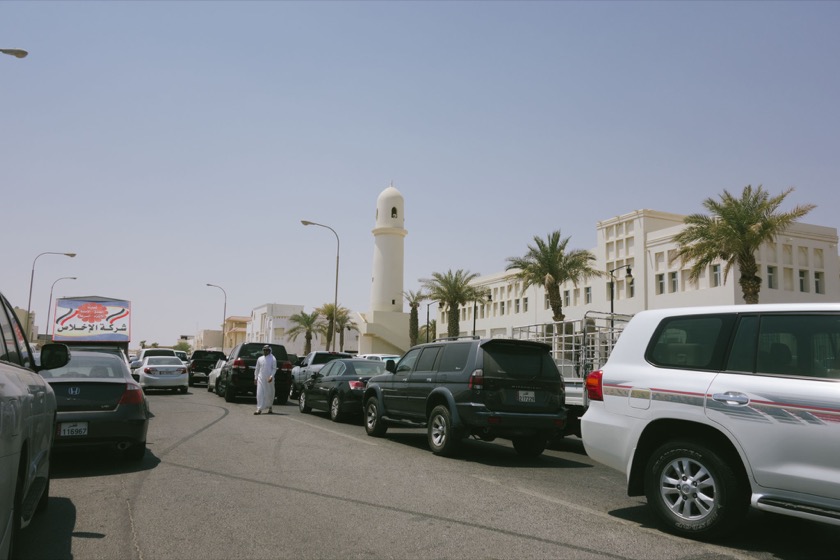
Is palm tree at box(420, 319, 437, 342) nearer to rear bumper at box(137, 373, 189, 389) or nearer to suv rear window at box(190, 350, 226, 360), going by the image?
suv rear window at box(190, 350, 226, 360)

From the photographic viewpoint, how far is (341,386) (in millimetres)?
16141

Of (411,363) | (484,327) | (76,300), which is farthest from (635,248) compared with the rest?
(411,363)

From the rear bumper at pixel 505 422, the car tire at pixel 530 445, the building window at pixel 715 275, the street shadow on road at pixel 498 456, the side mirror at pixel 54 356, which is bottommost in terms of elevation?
the street shadow on road at pixel 498 456

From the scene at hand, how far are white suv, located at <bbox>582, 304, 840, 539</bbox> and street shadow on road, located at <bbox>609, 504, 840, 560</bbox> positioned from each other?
0.30 metres

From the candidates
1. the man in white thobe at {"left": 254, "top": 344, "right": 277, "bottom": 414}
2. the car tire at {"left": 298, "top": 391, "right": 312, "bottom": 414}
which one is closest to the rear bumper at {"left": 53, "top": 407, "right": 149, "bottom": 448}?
the man in white thobe at {"left": 254, "top": 344, "right": 277, "bottom": 414}

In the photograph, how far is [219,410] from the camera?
1867 centimetres

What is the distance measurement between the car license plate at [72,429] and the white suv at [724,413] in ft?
20.0

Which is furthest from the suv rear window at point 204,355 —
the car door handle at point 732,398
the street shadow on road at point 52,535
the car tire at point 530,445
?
the car door handle at point 732,398

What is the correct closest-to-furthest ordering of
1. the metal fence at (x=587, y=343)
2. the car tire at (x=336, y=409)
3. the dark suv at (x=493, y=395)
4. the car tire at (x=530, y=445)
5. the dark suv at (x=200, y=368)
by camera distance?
the dark suv at (x=493, y=395), the car tire at (x=530, y=445), the metal fence at (x=587, y=343), the car tire at (x=336, y=409), the dark suv at (x=200, y=368)

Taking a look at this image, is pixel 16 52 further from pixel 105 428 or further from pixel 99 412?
pixel 105 428

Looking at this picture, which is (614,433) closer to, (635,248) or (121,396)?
(121,396)

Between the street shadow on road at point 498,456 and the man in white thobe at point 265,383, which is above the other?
the man in white thobe at point 265,383

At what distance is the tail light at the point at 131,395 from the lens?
889 cm

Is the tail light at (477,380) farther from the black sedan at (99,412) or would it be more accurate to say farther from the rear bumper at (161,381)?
the rear bumper at (161,381)
